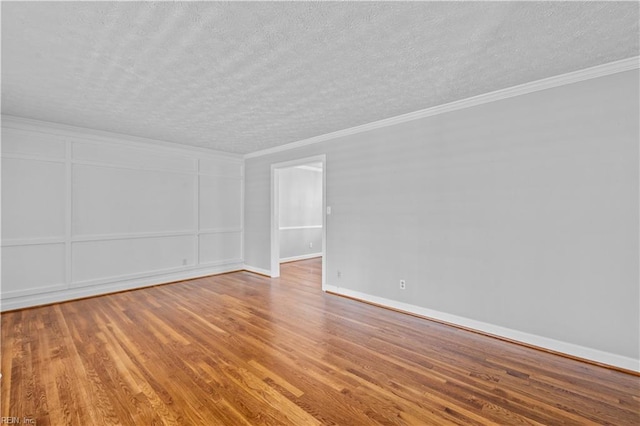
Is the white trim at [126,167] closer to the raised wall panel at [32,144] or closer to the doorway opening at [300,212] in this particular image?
the raised wall panel at [32,144]

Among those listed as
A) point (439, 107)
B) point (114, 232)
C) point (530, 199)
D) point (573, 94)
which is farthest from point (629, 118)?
point (114, 232)

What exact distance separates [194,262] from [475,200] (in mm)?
5034

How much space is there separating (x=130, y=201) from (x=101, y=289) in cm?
147

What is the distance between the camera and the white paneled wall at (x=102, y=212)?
379 centimetres

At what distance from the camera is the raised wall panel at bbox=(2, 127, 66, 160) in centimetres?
370

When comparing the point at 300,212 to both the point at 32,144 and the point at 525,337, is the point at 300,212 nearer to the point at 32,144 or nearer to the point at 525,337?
the point at 32,144

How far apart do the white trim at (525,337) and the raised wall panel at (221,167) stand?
4.00m

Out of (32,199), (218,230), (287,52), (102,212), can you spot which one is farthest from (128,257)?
(287,52)

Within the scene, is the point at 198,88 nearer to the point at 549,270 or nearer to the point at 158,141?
the point at 158,141

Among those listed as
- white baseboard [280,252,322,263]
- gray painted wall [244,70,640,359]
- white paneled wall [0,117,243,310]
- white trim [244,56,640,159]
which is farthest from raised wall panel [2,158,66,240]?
white baseboard [280,252,322,263]

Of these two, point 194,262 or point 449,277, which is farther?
point 194,262

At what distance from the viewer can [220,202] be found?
6008 mm

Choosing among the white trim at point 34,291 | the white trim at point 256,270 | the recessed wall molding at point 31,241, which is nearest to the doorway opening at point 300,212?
the white trim at point 256,270

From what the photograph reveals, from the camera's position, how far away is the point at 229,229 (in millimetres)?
6164
